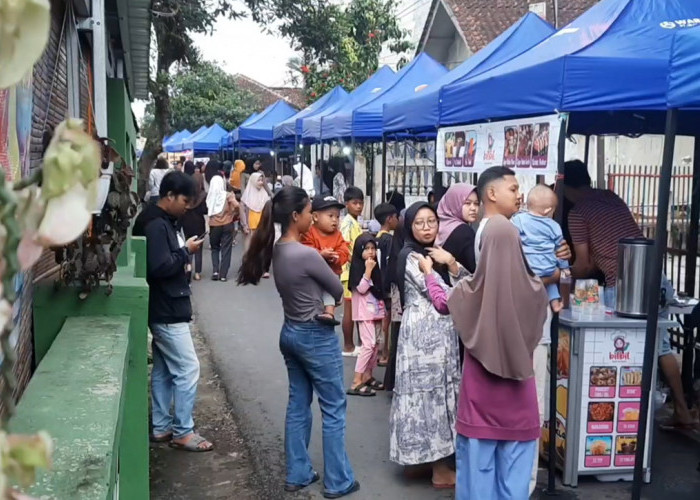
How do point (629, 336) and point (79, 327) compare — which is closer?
point (79, 327)

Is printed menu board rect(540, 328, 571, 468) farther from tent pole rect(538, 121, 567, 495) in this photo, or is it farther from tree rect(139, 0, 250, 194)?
tree rect(139, 0, 250, 194)

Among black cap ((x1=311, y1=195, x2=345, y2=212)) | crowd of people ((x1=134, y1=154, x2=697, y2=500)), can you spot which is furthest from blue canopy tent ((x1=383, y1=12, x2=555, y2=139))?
black cap ((x1=311, y1=195, x2=345, y2=212))

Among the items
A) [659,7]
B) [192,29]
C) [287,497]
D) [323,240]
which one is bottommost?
[287,497]

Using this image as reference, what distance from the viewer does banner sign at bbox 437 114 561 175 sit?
4.54 m

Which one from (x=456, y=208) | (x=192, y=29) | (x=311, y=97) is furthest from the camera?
(x=311, y=97)

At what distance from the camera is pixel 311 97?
20.4 m

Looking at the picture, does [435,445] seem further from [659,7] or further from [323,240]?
[659,7]

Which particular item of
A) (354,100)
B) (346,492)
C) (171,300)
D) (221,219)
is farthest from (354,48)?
(346,492)

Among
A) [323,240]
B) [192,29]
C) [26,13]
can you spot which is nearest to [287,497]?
[323,240]

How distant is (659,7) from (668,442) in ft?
9.91

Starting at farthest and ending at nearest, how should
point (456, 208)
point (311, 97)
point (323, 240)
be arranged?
point (311, 97) → point (323, 240) → point (456, 208)

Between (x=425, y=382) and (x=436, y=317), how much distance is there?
403 mm

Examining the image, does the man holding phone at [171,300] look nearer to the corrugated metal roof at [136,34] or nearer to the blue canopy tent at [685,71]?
the corrugated metal roof at [136,34]

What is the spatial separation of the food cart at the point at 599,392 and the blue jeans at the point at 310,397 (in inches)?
53.9
